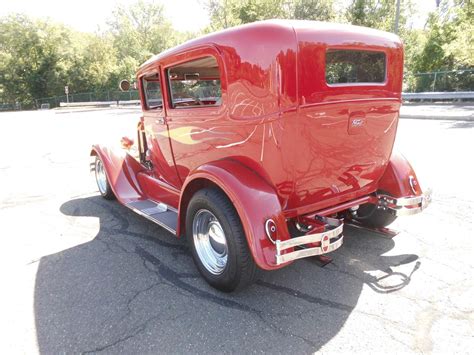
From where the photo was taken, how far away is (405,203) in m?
3.12

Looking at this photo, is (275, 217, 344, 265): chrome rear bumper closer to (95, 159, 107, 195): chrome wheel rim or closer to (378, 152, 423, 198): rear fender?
(378, 152, 423, 198): rear fender

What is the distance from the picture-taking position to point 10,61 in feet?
146

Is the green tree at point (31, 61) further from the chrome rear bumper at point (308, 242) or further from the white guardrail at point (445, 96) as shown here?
the chrome rear bumper at point (308, 242)

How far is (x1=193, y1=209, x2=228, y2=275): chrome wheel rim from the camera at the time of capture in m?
2.95

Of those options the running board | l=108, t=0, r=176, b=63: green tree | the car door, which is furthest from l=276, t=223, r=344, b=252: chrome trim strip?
l=108, t=0, r=176, b=63: green tree

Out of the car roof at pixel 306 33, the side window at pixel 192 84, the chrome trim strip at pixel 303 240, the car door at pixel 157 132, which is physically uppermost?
the car roof at pixel 306 33

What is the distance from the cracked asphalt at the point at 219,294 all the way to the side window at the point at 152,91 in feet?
4.86

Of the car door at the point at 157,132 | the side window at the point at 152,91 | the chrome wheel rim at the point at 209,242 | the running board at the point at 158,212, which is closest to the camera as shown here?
the chrome wheel rim at the point at 209,242

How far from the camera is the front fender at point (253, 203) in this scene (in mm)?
2393

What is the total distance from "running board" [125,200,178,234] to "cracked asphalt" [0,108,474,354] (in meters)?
0.30

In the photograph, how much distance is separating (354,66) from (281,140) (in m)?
0.97

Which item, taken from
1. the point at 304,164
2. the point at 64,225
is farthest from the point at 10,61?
the point at 304,164

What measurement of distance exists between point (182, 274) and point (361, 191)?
1.83 m

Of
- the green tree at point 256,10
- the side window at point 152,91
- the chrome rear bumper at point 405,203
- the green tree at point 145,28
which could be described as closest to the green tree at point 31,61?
the green tree at point 145,28
